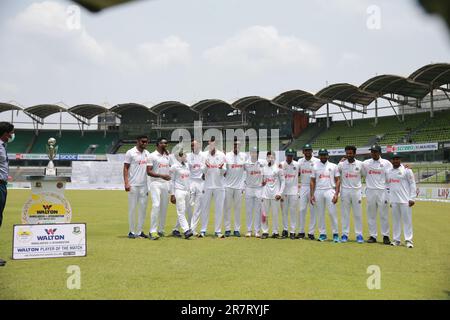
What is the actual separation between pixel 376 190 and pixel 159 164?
16.0ft

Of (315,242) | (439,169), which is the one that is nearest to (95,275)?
(315,242)

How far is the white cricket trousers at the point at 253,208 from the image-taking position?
9992 millimetres

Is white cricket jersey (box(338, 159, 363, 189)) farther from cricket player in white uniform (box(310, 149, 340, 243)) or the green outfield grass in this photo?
the green outfield grass

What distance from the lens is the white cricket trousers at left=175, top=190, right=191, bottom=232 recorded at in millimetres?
9367

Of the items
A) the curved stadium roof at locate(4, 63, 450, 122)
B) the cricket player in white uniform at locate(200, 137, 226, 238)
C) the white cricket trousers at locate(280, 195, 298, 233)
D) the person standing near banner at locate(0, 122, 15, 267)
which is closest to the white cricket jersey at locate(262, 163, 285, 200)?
the white cricket trousers at locate(280, 195, 298, 233)

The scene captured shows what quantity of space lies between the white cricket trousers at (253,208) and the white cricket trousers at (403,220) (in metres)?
2.95

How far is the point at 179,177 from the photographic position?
9734mm

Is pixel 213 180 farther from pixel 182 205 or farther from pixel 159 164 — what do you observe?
pixel 159 164

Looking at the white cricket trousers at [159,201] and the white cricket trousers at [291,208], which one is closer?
the white cricket trousers at [159,201]

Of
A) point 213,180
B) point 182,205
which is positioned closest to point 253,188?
point 213,180

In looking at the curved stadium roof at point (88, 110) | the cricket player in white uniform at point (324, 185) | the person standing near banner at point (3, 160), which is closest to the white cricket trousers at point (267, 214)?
the cricket player in white uniform at point (324, 185)

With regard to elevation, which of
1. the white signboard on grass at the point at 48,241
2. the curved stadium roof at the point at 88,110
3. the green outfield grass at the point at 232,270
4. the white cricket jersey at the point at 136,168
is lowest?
the green outfield grass at the point at 232,270

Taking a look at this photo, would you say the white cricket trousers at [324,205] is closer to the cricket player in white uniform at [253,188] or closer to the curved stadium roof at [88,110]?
the cricket player in white uniform at [253,188]

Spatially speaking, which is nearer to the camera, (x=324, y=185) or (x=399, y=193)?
(x=399, y=193)
